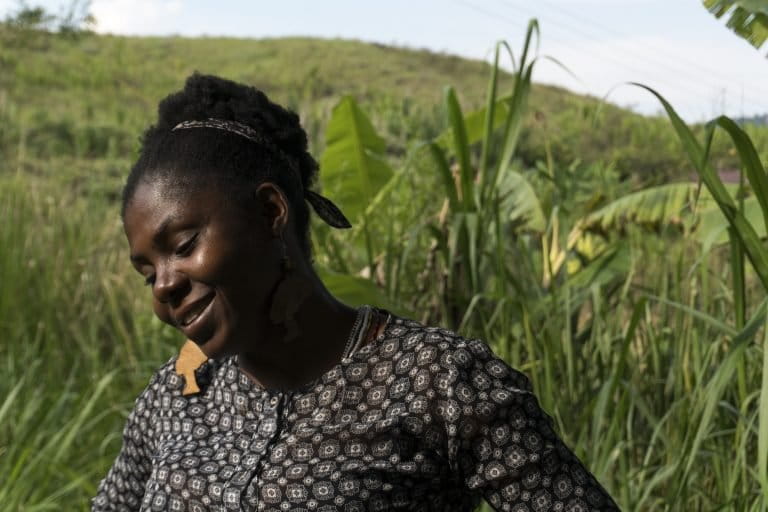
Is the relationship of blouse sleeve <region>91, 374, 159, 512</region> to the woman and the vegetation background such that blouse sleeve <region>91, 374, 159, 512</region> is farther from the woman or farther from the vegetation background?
the vegetation background

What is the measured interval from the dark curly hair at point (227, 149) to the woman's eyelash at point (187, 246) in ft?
0.22

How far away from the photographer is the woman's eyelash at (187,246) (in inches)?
56.2

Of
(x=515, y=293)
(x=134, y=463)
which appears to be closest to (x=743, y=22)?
(x=134, y=463)

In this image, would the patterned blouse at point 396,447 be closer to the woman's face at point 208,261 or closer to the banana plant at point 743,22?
the woman's face at point 208,261

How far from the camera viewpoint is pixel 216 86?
5.17 ft

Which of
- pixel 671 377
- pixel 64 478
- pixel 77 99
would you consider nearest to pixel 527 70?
pixel 671 377

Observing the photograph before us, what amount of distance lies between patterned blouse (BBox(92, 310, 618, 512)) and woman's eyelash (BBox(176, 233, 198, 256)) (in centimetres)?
25

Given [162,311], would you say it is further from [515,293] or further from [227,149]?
[515,293]

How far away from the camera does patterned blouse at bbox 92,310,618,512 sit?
56.5 inches

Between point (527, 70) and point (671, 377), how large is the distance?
0.90 meters

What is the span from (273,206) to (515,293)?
5.97 feet

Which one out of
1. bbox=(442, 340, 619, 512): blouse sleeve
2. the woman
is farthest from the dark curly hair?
bbox=(442, 340, 619, 512): blouse sleeve

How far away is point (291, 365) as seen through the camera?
1.55m

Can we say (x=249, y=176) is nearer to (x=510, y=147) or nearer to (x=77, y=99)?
(x=510, y=147)
